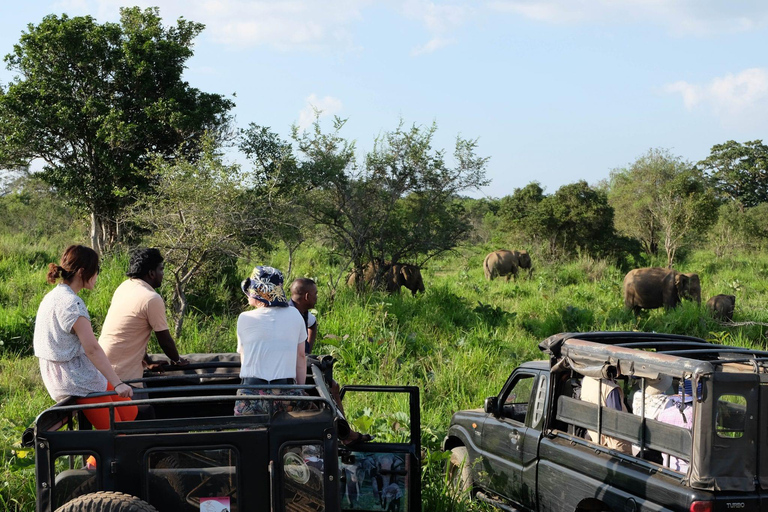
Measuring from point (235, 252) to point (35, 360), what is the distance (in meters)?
3.22

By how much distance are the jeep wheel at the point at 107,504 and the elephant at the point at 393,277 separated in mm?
12038

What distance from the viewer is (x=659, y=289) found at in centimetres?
1723

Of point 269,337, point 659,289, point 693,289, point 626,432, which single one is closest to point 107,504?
point 269,337

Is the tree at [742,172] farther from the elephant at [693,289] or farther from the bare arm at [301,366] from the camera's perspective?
the bare arm at [301,366]

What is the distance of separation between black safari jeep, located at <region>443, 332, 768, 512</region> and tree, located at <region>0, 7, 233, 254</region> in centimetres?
1057

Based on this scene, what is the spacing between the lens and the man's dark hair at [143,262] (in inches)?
217

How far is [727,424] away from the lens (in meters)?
4.38

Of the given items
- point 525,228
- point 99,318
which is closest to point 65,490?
point 99,318

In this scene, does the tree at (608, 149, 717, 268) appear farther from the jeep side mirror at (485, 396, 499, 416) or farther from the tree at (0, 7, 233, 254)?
the jeep side mirror at (485, 396, 499, 416)

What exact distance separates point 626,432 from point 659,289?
13.3m

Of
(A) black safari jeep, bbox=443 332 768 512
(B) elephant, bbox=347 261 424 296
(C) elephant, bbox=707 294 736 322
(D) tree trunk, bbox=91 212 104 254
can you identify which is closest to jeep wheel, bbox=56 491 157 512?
(A) black safari jeep, bbox=443 332 768 512

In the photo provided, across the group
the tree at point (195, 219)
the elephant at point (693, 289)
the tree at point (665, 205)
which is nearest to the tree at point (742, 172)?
the tree at point (665, 205)

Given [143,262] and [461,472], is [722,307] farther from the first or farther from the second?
[143,262]

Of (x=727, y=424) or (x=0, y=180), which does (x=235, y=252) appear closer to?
(x=727, y=424)
